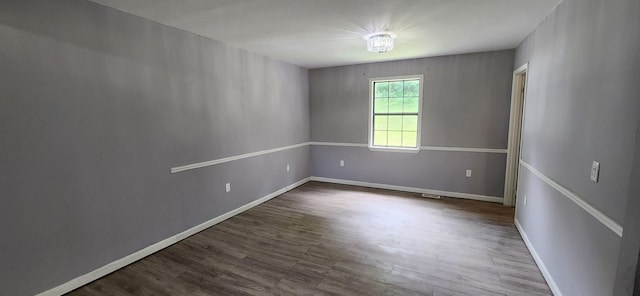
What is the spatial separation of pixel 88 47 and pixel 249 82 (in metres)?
1.97

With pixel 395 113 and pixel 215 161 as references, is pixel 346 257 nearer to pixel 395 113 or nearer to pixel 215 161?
pixel 215 161

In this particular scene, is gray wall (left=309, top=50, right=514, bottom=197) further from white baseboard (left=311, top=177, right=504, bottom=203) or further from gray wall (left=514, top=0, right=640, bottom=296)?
gray wall (left=514, top=0, right=640, bottom=296)

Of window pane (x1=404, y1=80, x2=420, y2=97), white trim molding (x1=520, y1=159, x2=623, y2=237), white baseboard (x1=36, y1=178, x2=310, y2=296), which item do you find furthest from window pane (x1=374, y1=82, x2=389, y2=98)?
white baseboard (x1=36, y1=178, x2=310, y2=296)

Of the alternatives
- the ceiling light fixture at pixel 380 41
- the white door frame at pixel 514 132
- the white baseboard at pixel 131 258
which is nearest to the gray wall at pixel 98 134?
the white baseboard at pixel 131 258

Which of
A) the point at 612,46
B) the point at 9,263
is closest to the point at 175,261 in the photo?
the point at 9,263

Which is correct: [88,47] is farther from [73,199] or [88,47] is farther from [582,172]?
[582,172]

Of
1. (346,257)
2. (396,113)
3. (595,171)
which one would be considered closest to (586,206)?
(595,171)

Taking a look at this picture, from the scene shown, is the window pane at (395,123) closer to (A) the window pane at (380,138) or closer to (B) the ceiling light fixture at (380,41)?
(A) the window pane at (380,138)

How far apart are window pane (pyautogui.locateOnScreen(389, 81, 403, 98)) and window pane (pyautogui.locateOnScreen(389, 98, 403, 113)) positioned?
2.8 inches

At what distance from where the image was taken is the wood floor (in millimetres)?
2221

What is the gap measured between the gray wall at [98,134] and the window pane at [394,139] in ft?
9.38

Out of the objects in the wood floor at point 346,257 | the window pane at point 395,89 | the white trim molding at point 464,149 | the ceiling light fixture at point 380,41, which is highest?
the ceiling light fixture at point 380,41

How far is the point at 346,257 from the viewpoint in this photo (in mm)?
2670

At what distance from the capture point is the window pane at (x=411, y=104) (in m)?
4.72
